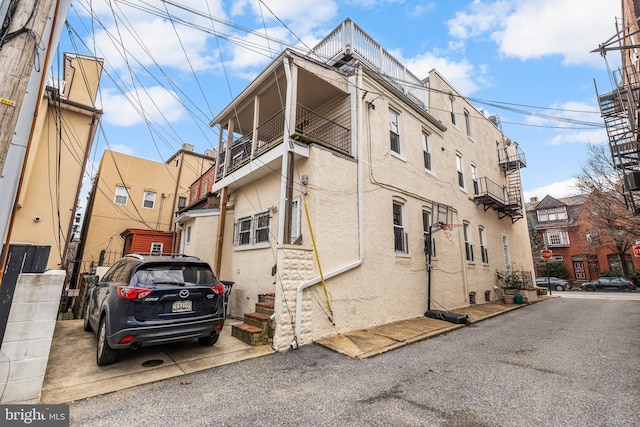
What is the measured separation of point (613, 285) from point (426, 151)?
26736mm

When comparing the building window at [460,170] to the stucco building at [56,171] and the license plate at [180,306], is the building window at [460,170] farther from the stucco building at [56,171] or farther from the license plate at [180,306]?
the stucco building at [56,171]

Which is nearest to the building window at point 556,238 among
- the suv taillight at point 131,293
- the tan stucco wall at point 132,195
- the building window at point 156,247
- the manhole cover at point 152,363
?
the tan stucco wall at point 132,195

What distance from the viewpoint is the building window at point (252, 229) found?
8375 millimetres

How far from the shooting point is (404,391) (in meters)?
3.76

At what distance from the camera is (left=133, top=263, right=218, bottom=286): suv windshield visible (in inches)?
174

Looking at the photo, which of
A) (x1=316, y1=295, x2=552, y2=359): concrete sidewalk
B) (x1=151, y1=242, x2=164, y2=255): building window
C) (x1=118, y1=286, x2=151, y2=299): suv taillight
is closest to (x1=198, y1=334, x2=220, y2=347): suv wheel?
(x1=118, y1=286, x2=151, y2=299): suv taillight

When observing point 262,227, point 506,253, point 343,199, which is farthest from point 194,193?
point 506,253

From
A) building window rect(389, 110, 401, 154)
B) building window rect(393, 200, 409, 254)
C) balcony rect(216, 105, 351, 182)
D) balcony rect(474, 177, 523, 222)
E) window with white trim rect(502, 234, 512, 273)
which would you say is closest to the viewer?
balcony rect(216, 105, 351, 182)

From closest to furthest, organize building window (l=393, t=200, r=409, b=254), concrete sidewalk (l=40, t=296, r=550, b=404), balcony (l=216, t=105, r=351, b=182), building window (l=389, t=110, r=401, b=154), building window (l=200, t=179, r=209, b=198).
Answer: concrete sidewalk (l=40, t=296, r=550, b=404) < balcony (l=216, t=105, r=351, b=182) < building window (l=393, t=200, r=409, b=254) < building window (l=389, t=110, r=401, b=154) < building window (l=200, t=179, r=209, b=198)

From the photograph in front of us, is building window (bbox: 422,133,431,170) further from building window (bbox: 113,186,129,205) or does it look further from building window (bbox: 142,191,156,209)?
building window (bbox: 113,186,129,205)

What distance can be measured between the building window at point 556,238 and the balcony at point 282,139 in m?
38.1

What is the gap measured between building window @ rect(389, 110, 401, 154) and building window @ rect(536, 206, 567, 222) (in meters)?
36.4

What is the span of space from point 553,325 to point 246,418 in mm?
9204

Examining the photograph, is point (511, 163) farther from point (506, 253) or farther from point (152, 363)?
point (152, 363)
